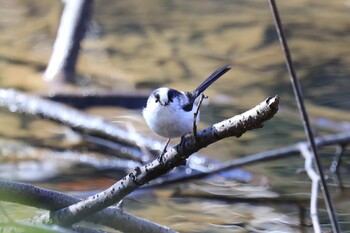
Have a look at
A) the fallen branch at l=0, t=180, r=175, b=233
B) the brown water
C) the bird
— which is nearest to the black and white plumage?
the bird

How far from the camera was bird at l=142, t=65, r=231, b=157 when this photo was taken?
2961 millimetres

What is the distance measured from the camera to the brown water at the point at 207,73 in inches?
190

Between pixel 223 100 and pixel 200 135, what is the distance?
4.65 m

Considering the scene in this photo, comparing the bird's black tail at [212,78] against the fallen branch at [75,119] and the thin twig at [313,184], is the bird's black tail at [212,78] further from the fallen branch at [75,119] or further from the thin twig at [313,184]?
the fallen branch at [75,119]

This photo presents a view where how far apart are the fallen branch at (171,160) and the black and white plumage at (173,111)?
1.34 feet

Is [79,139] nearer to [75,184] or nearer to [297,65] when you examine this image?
[75,184]

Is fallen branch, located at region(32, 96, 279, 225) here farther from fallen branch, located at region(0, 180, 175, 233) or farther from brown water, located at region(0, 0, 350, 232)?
brown water, located at region(0, 0, 350, 232)

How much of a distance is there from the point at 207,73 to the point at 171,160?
17.2 feet

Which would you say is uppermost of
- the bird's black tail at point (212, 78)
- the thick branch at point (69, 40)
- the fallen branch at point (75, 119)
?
the thick branch at point (69, 40)

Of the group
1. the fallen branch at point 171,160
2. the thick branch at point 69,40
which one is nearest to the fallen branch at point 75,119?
the thick branch at point 69,40

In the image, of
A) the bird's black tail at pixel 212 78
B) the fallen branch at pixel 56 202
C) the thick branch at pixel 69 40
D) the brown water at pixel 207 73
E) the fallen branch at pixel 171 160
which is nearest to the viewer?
the fallen branch at pixel 171 160

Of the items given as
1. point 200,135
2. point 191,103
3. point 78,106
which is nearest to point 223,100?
point 78,106

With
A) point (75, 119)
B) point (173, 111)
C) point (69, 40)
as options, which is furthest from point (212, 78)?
point (69, 40)

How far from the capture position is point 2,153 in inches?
229
